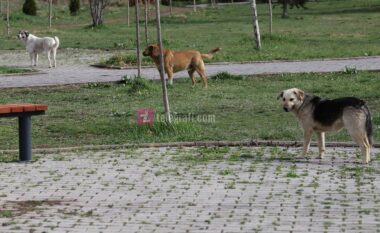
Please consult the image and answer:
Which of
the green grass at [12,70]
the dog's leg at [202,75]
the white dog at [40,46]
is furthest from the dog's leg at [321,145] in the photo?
the white dog at [40,46]

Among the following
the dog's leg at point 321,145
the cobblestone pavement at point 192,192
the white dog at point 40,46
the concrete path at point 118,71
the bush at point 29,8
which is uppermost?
the bush at point 29,8

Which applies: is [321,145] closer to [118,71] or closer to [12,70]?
[118,71]

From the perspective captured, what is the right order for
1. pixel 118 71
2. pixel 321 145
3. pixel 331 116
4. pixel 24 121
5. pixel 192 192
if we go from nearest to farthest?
pixel 192 192 < pixel 331 116 < pixel 321 145 < pixel 24 121 < pixel 118 71

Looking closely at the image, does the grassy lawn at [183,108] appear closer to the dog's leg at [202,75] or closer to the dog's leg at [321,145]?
the dog's leg at [202,75]

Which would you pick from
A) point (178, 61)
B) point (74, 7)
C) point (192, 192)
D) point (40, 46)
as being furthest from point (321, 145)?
point (74, 7)

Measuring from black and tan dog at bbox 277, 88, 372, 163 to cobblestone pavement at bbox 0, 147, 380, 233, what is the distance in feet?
0.86

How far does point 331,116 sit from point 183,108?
534 centimetres

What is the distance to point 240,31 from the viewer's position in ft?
133

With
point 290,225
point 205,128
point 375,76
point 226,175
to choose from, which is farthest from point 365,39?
point 290,225

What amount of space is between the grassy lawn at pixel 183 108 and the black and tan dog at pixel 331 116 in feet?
4.29

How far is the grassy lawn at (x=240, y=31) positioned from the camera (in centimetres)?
3016

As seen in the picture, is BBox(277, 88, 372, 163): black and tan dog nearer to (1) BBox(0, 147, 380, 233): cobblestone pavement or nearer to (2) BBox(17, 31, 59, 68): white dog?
(1) BBox(0, 147, 380, 233): cobblestone pavement

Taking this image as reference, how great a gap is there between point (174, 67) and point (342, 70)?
3.95 metres

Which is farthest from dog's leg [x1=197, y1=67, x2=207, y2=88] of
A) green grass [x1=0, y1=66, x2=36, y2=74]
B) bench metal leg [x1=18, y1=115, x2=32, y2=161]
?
bench metal leg [x1=18, y1=115, x2=32, y2=161]
